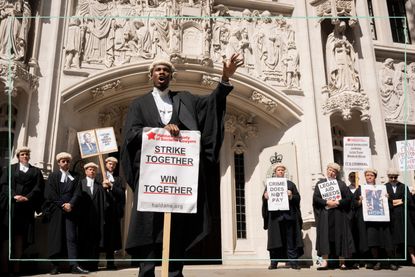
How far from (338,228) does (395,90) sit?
18.0ft

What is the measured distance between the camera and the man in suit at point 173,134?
9.48ft

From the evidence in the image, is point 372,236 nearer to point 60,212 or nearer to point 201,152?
point 201,152

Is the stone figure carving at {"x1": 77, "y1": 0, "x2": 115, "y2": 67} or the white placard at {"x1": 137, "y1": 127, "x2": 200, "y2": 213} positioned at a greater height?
the stone figure carving at {"x1": 77, "y1": 0, "x2": 115, "y2": 67}

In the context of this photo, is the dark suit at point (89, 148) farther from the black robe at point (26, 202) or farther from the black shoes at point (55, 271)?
the black shoes at point (55, 271)

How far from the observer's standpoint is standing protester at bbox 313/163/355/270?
A: 6.89 metres

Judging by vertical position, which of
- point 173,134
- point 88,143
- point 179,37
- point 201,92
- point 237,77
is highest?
point 179,37

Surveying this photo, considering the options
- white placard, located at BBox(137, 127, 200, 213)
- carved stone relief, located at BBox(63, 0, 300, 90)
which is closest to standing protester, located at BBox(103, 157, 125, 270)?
carved stone relief, located at BBox(63, 0, 300, 90)

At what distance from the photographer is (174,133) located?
293 centimetres

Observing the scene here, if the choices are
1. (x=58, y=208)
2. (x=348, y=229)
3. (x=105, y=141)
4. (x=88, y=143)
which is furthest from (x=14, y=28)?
(x=348, y=229)

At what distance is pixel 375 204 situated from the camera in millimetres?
7004

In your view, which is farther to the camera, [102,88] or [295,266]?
[102,88]

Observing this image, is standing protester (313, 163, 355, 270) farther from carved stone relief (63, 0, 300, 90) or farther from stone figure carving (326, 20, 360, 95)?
carved stone relief (63, 0, 300, 90)

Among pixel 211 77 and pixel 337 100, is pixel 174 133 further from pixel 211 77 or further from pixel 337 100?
pixel 337 100

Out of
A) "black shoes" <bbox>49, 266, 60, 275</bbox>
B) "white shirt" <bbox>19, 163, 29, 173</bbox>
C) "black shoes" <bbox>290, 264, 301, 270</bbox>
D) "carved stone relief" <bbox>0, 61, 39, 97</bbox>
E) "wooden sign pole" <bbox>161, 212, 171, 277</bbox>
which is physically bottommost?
"black shoes" <bbox>290, 264, 301, 270</bbox>
